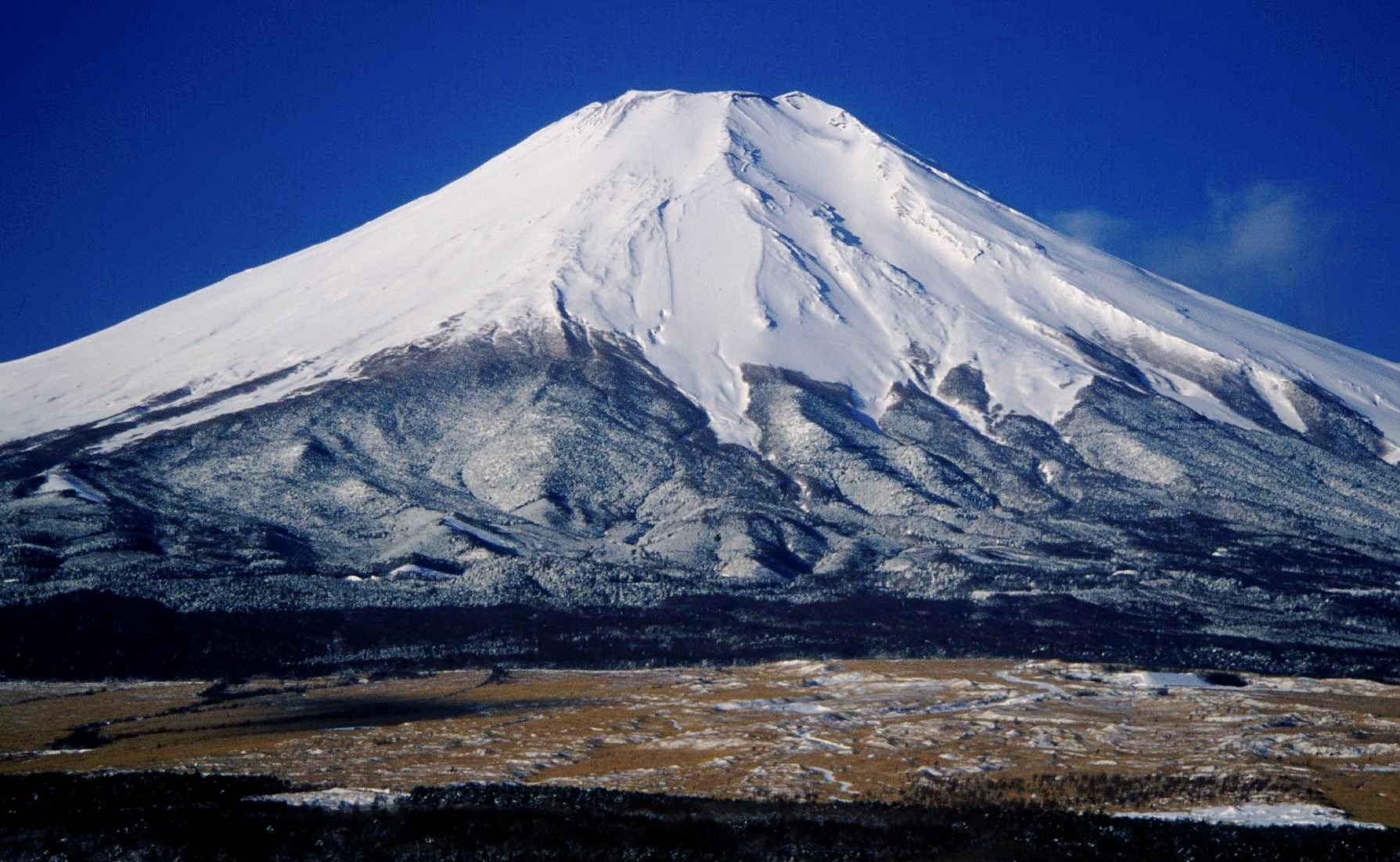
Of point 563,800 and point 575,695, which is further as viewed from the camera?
point 575,695

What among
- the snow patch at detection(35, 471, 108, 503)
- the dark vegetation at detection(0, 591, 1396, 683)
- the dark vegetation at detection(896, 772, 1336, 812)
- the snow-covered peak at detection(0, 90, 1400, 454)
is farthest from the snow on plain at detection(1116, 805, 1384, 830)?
the snow-covered peak at detection(0, 90, 1400, 454)

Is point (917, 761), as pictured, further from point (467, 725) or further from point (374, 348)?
point (374, 348)

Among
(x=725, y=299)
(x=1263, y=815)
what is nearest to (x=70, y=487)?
(x=725, y=299)

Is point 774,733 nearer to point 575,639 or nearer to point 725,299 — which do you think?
point 575,639

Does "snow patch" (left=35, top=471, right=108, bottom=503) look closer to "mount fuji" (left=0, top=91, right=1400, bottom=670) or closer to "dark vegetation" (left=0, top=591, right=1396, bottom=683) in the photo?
"mount fuji" (left=0, top=91, right=1400, bottom=670)

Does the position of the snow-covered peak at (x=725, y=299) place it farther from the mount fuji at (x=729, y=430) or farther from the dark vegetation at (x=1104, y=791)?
the dark vegetation at (x=1104, y=791)

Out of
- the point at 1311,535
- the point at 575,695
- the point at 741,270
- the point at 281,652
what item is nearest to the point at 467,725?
the point at 575,695

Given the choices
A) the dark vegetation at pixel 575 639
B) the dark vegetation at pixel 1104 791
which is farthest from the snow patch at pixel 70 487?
the dark vegetation at pixel 1104 791
